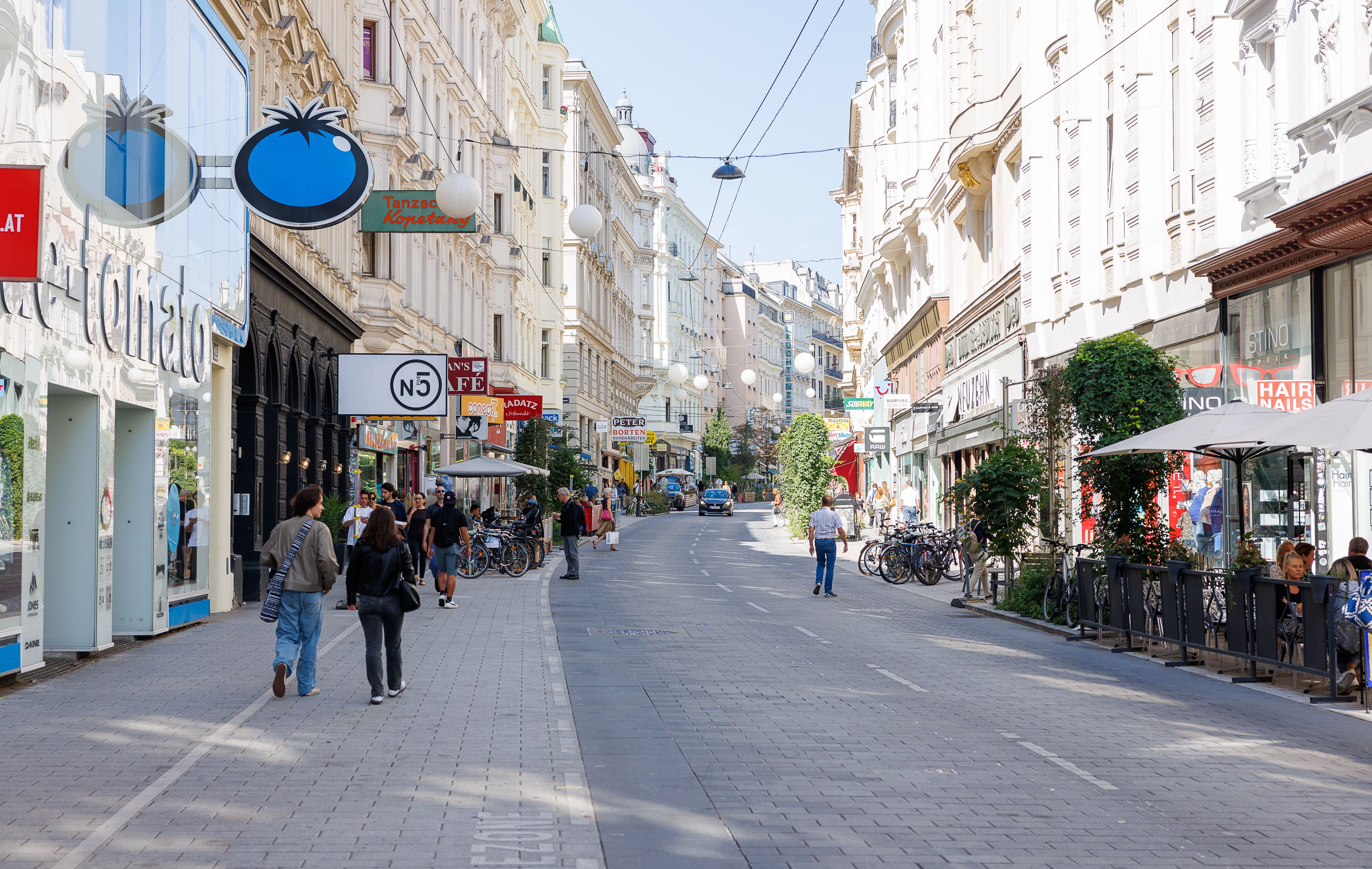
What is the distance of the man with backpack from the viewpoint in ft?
69.4

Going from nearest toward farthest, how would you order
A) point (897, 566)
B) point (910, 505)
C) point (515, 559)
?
1. point (897, 566)
2. point (515, 559)
3. point (910, 505)

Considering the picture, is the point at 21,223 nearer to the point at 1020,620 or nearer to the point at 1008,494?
the point at 1020,620

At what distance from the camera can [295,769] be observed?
27.5 feet

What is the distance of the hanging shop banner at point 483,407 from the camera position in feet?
118

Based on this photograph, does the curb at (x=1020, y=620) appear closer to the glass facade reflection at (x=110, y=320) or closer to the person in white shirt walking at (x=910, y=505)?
the glass facade reflection at (x=110, y=320)

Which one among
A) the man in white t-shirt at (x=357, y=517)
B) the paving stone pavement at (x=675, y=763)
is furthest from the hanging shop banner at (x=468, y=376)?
the paving stone pavement at (x=675, y=763)

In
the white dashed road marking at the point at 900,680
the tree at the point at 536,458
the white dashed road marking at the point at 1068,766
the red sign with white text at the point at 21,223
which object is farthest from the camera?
the tree at the point at 536,458

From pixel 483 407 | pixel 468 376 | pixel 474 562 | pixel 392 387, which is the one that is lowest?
pixel 474 562

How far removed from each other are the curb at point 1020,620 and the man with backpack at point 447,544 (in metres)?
8.01

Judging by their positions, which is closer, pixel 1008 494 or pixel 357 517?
pixel 1008 494

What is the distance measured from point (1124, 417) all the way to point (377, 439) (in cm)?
1987

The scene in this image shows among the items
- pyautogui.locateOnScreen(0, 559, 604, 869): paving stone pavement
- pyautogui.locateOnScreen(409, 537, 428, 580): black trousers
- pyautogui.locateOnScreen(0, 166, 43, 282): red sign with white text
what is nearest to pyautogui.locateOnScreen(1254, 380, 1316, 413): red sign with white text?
pyautogui.locateOnScreen(0, 559, 604, 869): paving stone pavement

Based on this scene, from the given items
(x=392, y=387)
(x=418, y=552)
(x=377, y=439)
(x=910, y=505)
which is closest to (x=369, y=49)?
(x=377, y=439)

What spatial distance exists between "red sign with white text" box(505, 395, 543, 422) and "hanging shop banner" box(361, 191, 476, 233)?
54.1ft
